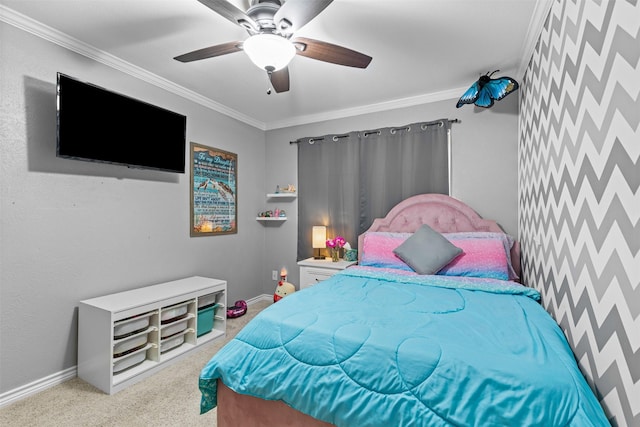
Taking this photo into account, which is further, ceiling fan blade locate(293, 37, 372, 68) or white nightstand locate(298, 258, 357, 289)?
white nightstand locate(298, 258, 357, 289)

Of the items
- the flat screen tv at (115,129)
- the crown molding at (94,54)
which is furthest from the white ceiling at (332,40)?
the flat screen tv at (115,129)

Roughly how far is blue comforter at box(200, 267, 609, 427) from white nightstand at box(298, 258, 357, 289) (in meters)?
1.44

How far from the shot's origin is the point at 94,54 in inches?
92.7

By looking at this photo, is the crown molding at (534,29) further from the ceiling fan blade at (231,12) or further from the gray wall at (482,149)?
the ceiling fan blade at (231,12)

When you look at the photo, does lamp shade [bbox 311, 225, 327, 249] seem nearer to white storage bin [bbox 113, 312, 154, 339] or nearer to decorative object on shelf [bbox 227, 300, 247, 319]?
decorative object on shelf [bbox 227, 300, 247, 319]

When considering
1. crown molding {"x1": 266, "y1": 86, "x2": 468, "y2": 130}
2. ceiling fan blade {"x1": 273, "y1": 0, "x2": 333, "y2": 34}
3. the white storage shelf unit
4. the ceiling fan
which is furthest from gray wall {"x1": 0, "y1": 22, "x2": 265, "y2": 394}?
ceiling fan blade {"x1": 273, "y1": 0, "x2": 333, "y2": 34}

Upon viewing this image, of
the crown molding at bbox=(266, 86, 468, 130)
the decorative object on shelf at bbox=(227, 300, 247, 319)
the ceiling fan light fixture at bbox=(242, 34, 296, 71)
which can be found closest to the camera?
the ceiling fan light fixture at bbox=(242, 34, 296, 71)

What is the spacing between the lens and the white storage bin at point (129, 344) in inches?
83.9

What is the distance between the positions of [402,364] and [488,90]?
250 cm

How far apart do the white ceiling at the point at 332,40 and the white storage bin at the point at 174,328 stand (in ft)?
7.35

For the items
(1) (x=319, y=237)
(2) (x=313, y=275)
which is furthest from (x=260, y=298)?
(1) (x=319, y=237)

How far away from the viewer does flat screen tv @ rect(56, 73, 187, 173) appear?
6.76ft

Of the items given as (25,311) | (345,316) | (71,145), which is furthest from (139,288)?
(345,316)

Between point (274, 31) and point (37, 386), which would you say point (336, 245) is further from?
point (37, 386)
